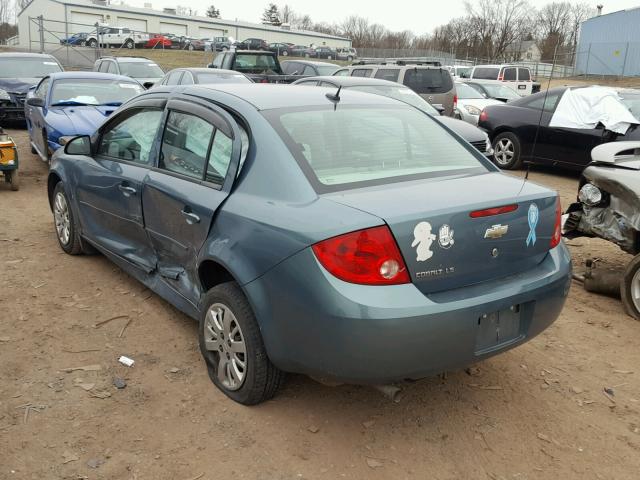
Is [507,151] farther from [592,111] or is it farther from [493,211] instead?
[493,211]

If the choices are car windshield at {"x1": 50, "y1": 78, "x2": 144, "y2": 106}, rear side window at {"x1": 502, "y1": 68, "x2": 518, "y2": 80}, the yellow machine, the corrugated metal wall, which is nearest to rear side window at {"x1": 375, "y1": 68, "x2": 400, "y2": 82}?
car windshield at {"x1": 50, "y1": 78, "x2": 144, "y2": 106}

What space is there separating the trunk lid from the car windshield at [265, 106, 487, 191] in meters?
0.16

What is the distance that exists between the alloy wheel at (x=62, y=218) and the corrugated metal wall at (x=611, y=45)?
44281mm

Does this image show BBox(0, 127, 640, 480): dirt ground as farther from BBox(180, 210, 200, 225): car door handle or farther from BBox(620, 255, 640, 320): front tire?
BBox(180, 210, 200, 225): car door handle

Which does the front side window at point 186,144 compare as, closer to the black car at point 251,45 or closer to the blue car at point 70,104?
the blue car at point 70,104

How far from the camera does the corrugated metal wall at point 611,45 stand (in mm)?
43625

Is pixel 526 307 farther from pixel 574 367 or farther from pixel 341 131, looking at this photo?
pixel 341 131

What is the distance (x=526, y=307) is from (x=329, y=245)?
1.12 metres

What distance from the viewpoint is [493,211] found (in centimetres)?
296

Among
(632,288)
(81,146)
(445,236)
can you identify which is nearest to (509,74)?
(632,288)

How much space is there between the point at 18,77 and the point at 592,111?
1245cm

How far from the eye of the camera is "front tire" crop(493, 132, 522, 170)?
1110 centimetres

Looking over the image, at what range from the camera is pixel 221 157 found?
3.50 meters

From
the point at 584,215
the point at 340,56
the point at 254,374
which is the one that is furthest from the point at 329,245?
the point at 340,56
